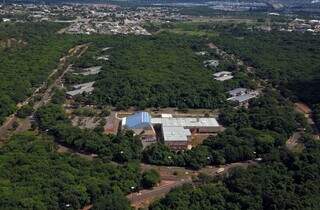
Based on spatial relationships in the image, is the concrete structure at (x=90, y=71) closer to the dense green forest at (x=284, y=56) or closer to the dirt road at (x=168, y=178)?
the dense green forest at (x=284, y=56)

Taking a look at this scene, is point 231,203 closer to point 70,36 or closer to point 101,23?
point 70,36

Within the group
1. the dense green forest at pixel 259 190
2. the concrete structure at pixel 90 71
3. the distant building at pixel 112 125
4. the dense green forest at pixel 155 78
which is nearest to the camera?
the dense green forest at pixel 259 190

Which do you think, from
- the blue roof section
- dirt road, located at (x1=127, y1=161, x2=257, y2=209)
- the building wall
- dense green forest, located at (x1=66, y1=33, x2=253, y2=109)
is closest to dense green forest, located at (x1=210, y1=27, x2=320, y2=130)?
dense green forest, located at (x1=66, y1=33, x2=253, y2=109)

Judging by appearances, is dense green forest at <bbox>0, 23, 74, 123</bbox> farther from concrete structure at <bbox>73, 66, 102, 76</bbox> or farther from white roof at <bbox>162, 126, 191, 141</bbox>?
white roof at <bbox>162, 126, 191, 141</bbox>

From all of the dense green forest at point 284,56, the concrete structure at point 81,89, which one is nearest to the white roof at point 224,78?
the dense green forest at point 284,56

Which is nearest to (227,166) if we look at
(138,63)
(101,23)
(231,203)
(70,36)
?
(231,203)
